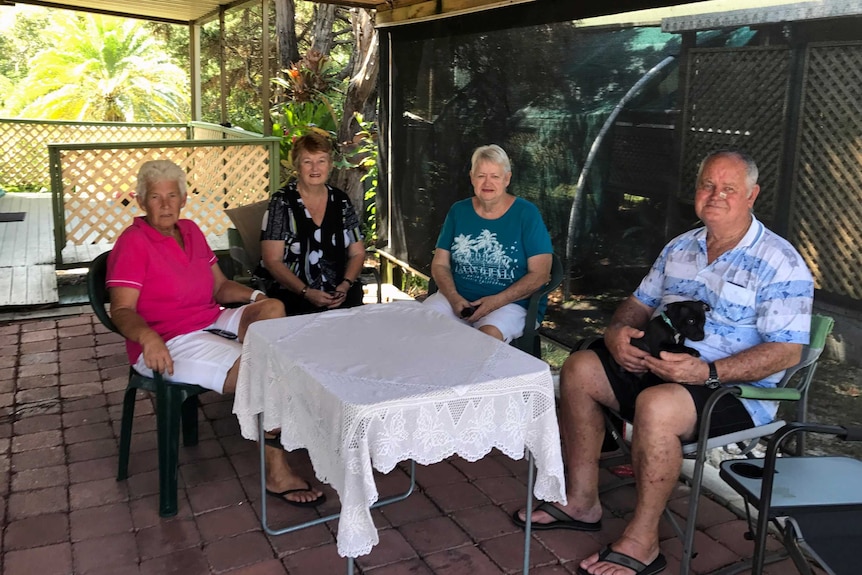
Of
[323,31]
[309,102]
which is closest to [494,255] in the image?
[309,102]

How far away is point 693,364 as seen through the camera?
87.4 inches

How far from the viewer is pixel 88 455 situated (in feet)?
9.77

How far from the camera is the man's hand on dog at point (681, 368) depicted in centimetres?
222

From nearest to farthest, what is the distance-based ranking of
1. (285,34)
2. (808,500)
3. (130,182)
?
(808,500) → (130,182) → (285,34)

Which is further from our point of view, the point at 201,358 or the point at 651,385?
the point at 201,358

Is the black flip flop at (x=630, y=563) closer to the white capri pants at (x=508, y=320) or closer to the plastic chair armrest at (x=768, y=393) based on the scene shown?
the plastic chair armrest at (x=768, y=393)

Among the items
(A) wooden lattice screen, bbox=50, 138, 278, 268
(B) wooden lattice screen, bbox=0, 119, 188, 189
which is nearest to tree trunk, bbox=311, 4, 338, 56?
(B) wooden lattice screen, bbox=0, 119, 188, 189

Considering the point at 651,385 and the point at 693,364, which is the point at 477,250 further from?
the point at 693,364

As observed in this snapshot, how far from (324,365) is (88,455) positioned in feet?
5.17

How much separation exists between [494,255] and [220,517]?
1.46 m

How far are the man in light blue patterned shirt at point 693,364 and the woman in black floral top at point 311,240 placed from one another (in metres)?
1.36

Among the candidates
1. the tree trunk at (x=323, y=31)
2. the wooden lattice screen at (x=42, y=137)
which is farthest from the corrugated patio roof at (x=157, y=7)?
the tree trunk at (x=323, y=31)

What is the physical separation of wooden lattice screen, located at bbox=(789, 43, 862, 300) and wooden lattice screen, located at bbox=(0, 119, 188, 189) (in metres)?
8.04

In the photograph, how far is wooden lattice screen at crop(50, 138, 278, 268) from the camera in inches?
218
